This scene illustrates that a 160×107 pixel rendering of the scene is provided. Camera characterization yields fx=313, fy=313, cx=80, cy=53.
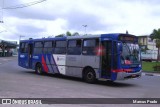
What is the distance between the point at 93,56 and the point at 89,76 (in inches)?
48.6

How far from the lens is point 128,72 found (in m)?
16.8

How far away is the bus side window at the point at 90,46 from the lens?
18.0 metres

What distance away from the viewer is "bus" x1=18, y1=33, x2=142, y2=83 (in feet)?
54.9

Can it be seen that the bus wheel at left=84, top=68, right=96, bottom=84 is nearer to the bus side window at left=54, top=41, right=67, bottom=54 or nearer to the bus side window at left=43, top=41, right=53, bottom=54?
the bus side window at left=54, top=41, right=67, bottom=54

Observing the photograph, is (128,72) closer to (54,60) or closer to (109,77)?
(109,77)

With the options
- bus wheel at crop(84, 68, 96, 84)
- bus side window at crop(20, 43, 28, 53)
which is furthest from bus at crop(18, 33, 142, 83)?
bus side window at crop(20, 43, 28, 53)

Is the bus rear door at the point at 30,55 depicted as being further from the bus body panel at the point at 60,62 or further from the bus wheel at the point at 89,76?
the bus wheel at the point at 89,76

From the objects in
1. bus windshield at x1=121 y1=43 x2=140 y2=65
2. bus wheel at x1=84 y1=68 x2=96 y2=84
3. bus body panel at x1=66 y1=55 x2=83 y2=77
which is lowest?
bus wheel at x1=84 y1=68 x2=96 y2=84

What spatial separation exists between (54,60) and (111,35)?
5898 mm

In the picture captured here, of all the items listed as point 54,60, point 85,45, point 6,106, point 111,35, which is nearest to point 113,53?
point 111,35

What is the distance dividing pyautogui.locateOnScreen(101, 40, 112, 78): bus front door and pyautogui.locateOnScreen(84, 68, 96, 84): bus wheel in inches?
32.5

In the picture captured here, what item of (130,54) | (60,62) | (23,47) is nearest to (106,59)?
(130,54)

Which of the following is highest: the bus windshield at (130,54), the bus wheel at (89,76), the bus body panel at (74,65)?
the bus windshield at (130,54)

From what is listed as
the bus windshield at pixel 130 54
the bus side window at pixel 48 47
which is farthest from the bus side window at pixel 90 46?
the bus side window at pixel 48 47
